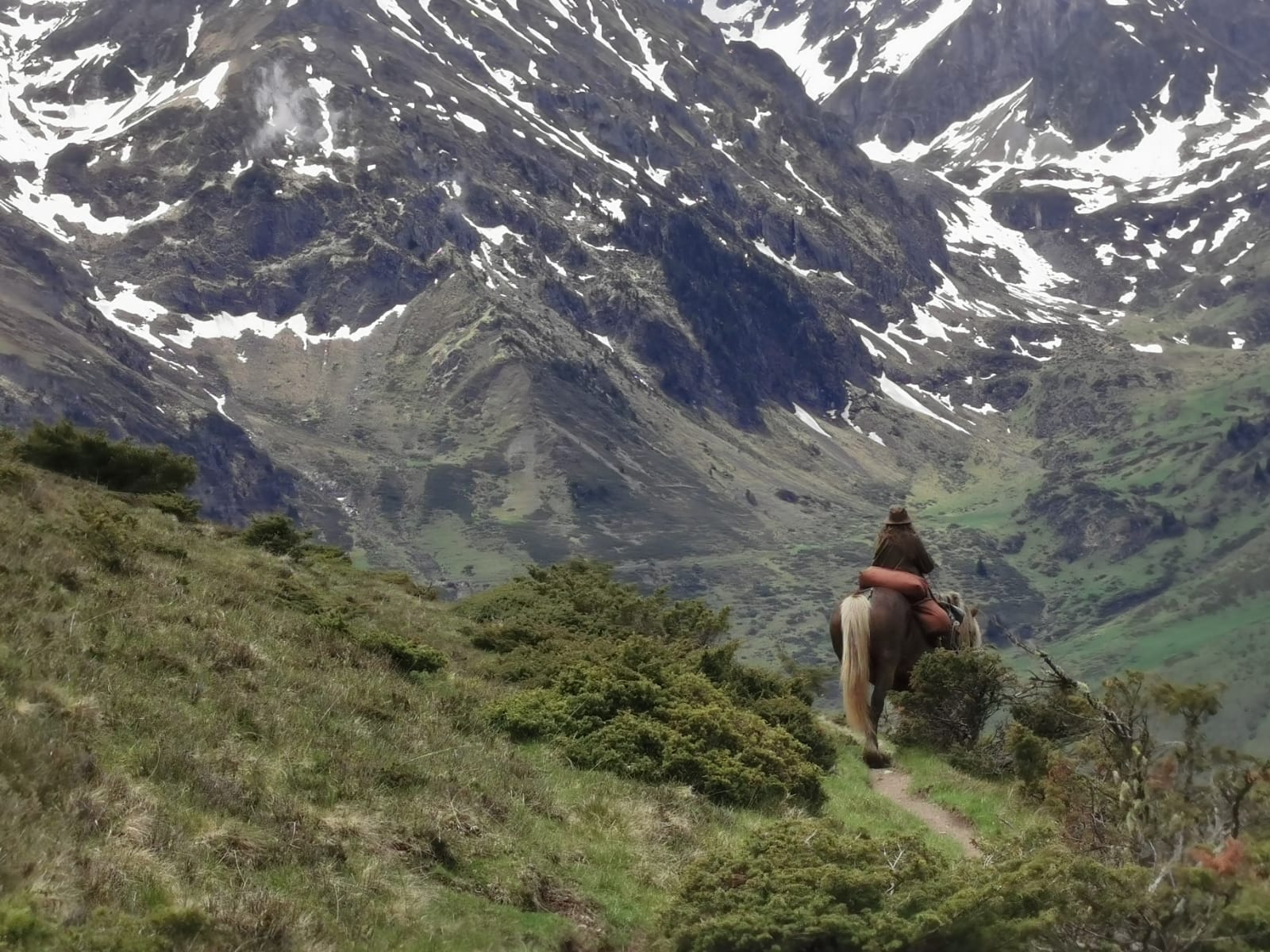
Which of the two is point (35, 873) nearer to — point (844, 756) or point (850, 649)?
point (850, 649)

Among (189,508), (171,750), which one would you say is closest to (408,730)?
(171,750)

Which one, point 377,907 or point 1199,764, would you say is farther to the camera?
point 1199,764

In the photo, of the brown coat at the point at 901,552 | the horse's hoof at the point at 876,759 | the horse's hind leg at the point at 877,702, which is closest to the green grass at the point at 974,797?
the horse's hoof at the point at 876,759

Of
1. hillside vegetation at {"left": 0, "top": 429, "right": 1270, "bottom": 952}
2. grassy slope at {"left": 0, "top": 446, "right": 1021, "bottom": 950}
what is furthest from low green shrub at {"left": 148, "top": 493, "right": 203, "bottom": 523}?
grassy slope at {"left": 0, "top": 446, "right": 1021, "bottom": 950}

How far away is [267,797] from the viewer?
34.8ft

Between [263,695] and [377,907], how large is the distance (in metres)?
4.87

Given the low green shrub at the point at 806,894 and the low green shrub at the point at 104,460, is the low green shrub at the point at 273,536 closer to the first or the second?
the low green shrub at the point at 104,460

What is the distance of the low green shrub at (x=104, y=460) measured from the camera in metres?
32.0

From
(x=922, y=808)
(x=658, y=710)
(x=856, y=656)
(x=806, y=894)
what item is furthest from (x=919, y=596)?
(x=806, y=894)

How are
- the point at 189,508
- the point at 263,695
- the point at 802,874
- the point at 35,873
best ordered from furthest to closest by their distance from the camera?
the point at 189,508, the point at 263,695, the point at 802,874, the point at 35,873

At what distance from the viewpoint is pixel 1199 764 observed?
38.3 feet

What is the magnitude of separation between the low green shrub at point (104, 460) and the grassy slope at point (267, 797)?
1473 cm

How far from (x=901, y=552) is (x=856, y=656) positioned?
283 cm

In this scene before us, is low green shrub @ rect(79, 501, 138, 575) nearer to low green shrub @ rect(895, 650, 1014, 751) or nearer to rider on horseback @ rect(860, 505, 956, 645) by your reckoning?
rider on horseback @ rect(860, 505, 956, 645)
